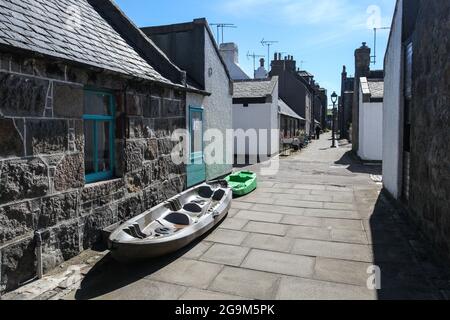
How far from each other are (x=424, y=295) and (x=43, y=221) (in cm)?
496

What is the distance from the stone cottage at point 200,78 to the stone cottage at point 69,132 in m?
1.98

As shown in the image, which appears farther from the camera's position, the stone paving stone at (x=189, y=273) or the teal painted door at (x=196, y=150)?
the teal painted door at (x=196, y=150)

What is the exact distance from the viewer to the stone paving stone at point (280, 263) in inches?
202

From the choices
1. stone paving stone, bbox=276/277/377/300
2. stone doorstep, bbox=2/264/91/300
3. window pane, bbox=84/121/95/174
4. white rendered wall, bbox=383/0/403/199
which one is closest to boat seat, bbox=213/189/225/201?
window pane, bbox=84/121/95/174

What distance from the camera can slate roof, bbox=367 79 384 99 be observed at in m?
19.1

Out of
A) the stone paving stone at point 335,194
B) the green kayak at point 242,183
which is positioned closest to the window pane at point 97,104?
the green kayak at point 242,183

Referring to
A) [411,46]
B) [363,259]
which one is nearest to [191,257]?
[363,259]

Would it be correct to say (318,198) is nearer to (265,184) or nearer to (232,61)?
(265,184)

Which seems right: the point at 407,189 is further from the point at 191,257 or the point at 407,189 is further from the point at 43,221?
the point at 43,221

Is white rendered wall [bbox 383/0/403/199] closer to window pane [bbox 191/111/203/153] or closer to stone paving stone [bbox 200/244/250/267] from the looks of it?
stone paving stone [bbox 200/244/250/267]

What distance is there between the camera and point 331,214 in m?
8.41

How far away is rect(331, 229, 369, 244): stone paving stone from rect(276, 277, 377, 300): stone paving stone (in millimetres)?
1979

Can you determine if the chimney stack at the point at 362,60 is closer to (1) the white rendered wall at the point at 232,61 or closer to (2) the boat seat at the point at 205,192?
(1) the white rendered wall at the point at 232,61
